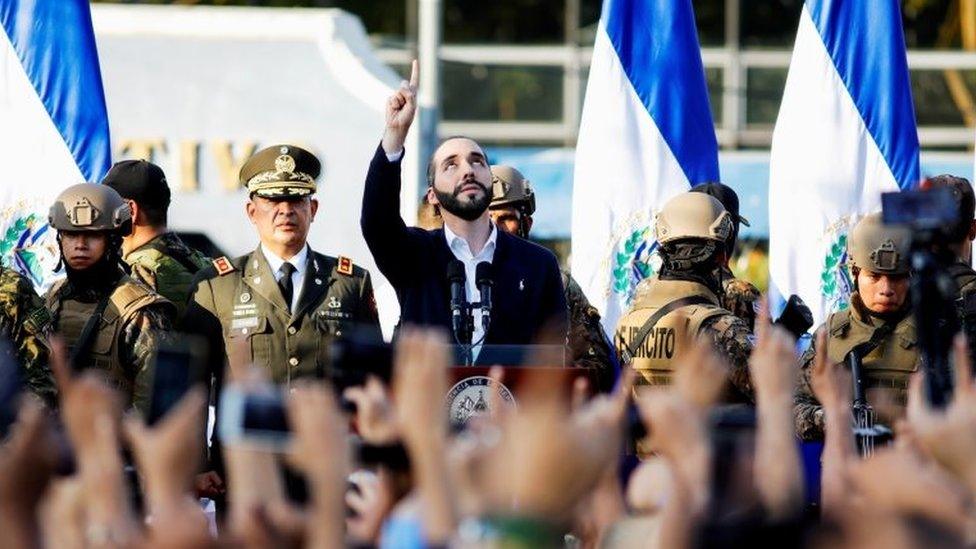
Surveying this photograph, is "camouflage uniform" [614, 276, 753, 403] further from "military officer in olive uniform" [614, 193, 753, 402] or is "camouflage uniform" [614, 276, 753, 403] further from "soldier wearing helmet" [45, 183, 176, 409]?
"soldier wearing helmet" [45, 183, 176, 409]

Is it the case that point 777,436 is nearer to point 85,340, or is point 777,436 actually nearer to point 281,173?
point 85,340

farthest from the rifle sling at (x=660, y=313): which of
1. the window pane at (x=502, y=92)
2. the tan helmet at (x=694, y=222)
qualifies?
the window pane at (x=502, y=92)

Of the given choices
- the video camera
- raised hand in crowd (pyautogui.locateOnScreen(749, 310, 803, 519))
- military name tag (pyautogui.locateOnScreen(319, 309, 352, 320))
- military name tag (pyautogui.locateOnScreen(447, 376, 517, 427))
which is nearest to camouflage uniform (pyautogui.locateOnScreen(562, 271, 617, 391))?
military name tag (pyautogui.locateOnScreen(319, 309, 352, 320))

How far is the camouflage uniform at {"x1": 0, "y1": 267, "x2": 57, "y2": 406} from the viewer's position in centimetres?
825

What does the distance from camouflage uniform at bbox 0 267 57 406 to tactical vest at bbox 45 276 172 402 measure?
0.13 metres

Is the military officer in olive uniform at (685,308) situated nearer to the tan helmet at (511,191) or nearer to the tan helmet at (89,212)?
the tan helmet at (511,191)

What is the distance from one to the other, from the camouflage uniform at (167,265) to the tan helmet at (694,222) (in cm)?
201

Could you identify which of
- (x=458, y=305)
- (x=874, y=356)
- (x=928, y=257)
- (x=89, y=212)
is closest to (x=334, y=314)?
(x=458, y=305)

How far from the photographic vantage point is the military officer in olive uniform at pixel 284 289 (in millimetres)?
8508

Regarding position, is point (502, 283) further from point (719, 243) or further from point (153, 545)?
point (153, 545)

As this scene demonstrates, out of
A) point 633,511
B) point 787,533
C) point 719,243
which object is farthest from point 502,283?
point 787,533

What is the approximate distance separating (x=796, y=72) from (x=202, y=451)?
5.57 meters

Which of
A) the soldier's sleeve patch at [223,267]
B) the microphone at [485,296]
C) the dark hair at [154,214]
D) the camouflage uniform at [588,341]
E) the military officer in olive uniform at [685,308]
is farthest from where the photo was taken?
the dark hair at [154,214]

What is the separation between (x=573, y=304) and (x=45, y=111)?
10.9 ft
